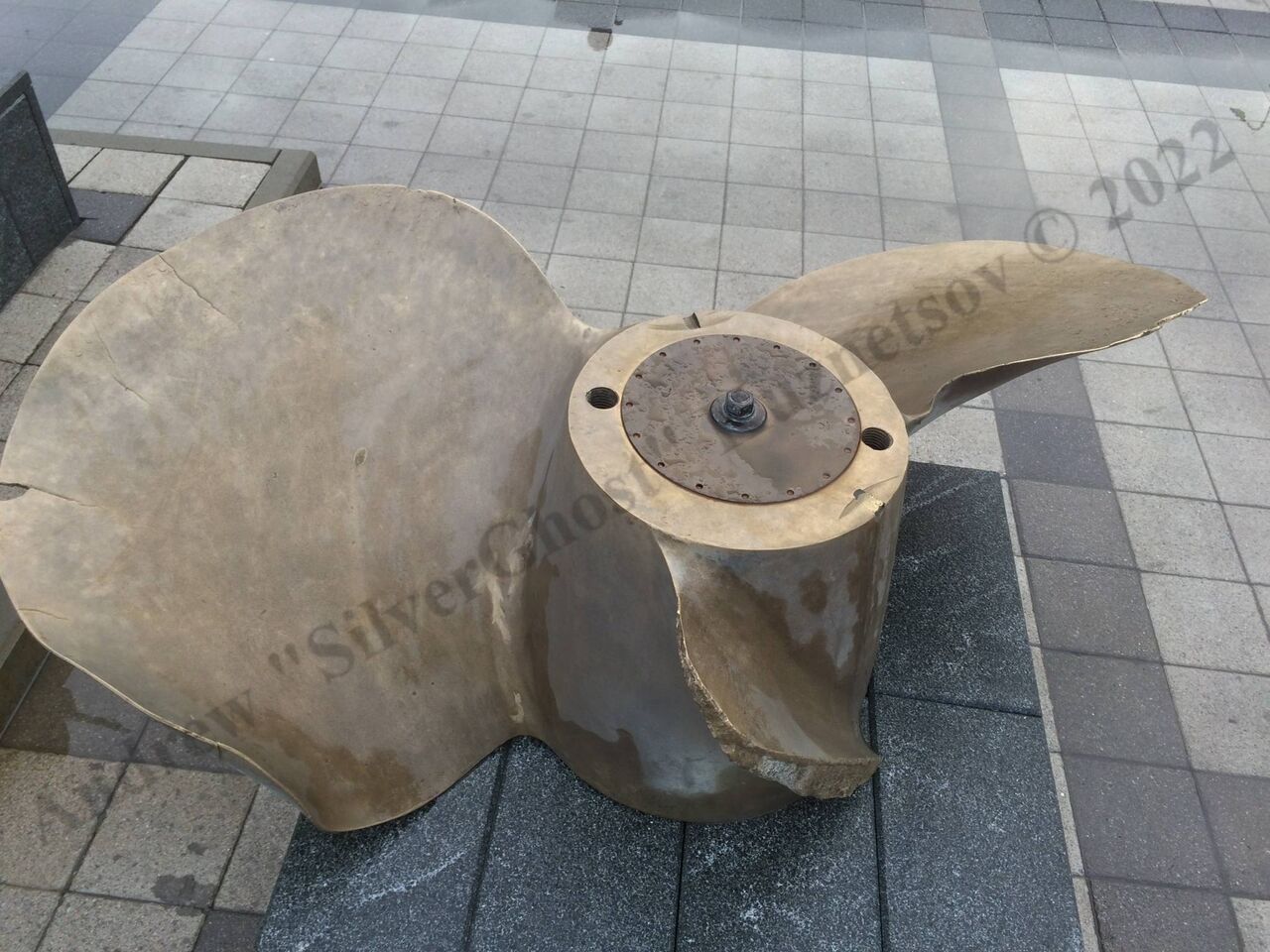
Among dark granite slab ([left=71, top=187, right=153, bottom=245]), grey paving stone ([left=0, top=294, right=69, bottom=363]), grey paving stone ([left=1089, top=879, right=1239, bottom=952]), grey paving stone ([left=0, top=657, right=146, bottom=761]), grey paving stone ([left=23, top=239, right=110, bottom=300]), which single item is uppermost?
dark granite slab ([left=71, top=187, right=153, bottom=245])

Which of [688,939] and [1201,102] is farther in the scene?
[1201,102]

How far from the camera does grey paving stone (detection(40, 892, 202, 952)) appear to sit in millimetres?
3506

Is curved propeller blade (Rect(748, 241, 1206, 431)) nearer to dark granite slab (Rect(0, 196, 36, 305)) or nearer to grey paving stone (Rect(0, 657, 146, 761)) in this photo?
grey paving stone (Rect(0, 657, 146, 761))

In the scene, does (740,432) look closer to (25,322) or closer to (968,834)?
(968,834)

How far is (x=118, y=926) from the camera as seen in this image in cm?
355

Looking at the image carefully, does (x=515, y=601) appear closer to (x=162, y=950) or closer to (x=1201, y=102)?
(x=162, y=950)

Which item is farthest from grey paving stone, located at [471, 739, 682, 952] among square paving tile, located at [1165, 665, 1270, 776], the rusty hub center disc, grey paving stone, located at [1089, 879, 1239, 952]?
square paving tile, located at [1165, 665, 1270, 776]

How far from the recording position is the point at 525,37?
8.77 metres

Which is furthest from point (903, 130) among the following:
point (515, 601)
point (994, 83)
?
point (515, 601)

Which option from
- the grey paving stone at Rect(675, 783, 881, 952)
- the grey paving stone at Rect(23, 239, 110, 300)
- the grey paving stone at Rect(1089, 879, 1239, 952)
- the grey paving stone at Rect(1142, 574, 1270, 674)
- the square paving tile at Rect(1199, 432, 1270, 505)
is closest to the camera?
the grey paving stone at Rect(675, 783, 881, 952)

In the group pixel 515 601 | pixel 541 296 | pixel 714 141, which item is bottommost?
pixel 714 141

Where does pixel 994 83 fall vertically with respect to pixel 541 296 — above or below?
below

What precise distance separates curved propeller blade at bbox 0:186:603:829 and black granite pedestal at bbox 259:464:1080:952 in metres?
0.21

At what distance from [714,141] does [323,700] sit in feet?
20.2
